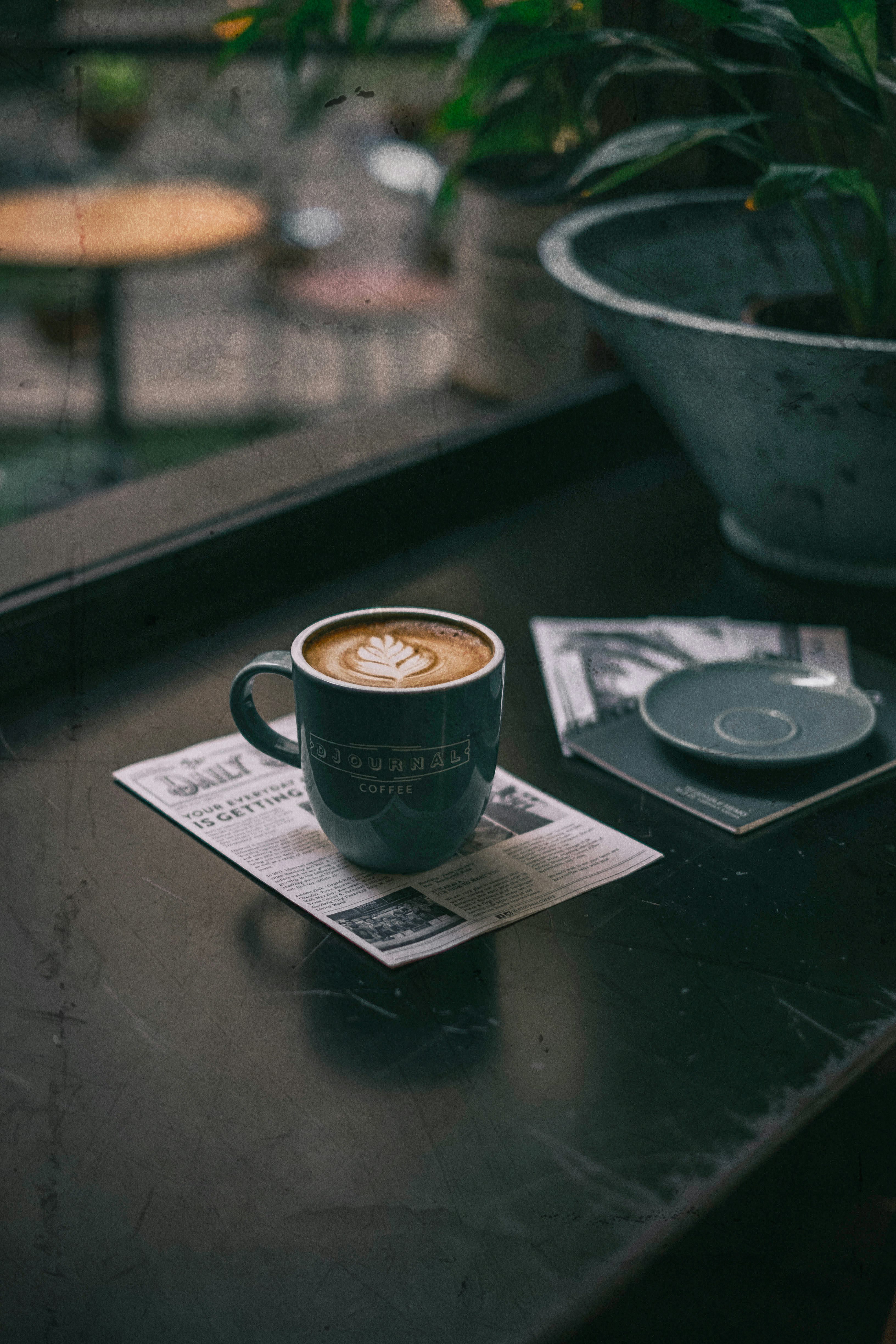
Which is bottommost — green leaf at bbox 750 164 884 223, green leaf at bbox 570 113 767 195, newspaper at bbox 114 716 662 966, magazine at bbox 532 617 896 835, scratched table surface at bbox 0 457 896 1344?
scratched table surface at bbox 0 457 896 1344

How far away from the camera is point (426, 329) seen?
3.86ft

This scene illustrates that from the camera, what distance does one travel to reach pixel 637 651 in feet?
2.89

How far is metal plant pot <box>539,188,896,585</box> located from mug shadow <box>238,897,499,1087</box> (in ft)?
1.52

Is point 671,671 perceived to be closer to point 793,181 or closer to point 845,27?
point 793,181

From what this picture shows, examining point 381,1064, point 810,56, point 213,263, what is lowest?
point 381,1064

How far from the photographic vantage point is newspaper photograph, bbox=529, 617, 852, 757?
0.82m

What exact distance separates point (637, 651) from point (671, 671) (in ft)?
0.17

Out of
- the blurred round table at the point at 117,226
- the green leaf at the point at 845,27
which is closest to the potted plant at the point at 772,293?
the green leaf at the point at 845,27

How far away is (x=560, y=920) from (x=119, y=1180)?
0.81ft

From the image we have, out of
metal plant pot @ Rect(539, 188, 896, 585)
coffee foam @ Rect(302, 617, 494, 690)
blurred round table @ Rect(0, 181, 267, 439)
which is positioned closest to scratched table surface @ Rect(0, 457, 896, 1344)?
coffee foam @ Rect(302, 617, 494, 690)

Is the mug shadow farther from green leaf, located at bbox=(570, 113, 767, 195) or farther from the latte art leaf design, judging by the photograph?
green leaf, located at bbox=(570, 113, 767, 195)

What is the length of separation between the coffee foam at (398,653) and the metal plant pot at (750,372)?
32 cm

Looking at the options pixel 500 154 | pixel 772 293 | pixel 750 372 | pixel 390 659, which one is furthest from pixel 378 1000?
pixel 500 154

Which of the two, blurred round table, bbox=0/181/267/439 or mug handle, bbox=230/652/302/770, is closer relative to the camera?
mug handle, bbox=230/652/302/770
